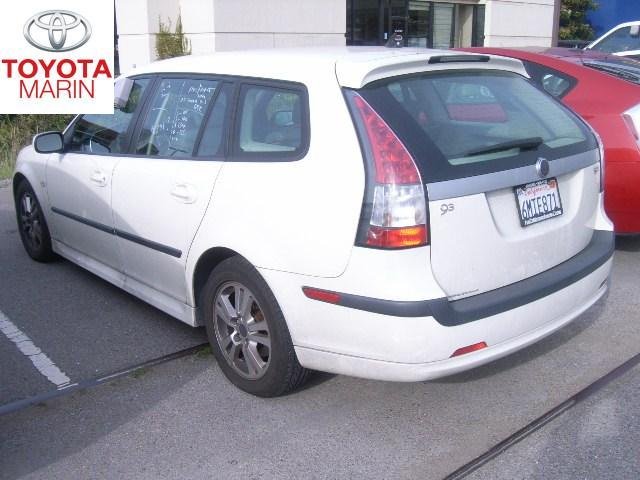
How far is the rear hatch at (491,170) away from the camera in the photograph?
3051 mm

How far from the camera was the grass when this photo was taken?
10.5 metres

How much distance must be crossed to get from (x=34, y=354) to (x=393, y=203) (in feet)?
8.07

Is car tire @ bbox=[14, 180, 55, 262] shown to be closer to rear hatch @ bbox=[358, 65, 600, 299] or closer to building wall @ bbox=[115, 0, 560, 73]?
rear hatch @ bbox=[358, 65, 600, 299]

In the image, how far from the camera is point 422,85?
11.1 feet

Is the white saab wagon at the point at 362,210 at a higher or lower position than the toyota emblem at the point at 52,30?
lower

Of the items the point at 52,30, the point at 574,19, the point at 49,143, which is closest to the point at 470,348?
the point at 49,143

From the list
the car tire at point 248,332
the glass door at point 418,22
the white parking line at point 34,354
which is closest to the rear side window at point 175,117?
the car tire at point 248,332

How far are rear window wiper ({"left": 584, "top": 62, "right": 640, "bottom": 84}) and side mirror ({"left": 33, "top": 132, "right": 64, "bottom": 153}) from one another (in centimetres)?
405

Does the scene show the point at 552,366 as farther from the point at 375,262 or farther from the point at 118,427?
the point at 118,427

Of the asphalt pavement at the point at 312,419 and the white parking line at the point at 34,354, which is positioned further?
the white parking line at the point at 34,354

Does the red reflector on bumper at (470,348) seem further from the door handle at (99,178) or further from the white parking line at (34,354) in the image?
the door handle at (99,178)

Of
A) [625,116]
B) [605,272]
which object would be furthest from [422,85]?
[625,116]

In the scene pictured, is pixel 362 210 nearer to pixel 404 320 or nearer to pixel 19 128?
pixel 404 320

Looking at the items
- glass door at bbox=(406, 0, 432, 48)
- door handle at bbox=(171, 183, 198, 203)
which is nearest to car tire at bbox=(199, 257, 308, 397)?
door handle at bbox=(171, 183, 198, 203)
